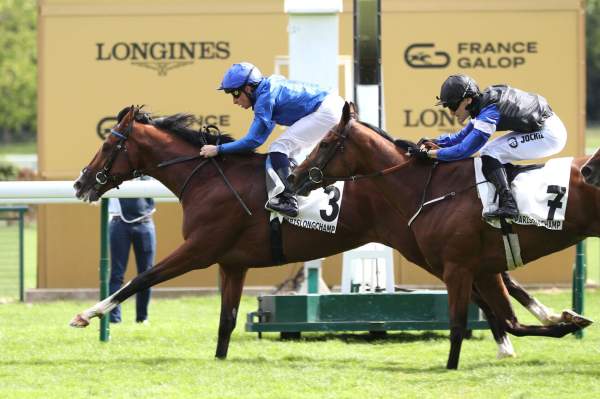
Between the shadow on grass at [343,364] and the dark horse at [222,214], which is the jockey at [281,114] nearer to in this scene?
the dark horse at [222,214]

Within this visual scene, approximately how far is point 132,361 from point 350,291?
2.35 m

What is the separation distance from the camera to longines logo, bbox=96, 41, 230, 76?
571 inches

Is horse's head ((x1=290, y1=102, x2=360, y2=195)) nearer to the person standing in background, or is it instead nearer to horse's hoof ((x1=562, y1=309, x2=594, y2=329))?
horse's hoof ((x1=562, y1=309, x2=594, y2=329))

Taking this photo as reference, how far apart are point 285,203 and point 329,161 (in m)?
0.47

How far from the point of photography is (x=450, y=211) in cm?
814

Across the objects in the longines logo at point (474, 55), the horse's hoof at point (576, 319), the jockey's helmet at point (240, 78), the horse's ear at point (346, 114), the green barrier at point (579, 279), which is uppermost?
the longines logo at point (474, 55)

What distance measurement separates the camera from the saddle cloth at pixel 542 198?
26.0 ft

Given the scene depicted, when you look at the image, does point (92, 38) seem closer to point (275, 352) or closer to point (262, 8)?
point (262, 8)

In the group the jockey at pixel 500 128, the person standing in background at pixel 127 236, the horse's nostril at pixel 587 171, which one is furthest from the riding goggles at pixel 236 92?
the person standing in background at pixel 127 236

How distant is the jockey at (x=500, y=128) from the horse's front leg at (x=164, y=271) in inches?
68.6

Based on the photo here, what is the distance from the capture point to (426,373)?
25.9ft

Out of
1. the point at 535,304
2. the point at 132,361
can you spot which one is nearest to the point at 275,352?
the point at 132,361

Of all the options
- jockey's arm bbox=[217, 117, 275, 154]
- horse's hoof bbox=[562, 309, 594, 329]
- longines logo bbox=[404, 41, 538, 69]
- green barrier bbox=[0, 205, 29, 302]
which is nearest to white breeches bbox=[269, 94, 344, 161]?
jockey's arm bbox=[217, 117, 275, 154]

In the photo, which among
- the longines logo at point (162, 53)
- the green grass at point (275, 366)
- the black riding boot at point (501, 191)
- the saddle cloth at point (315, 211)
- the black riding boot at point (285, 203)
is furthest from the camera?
the longines logo at point (162, 53)
